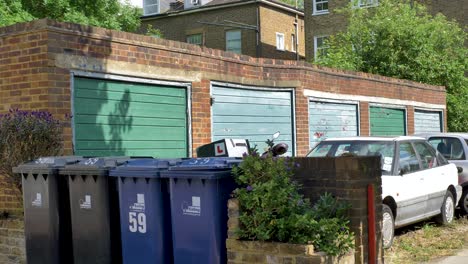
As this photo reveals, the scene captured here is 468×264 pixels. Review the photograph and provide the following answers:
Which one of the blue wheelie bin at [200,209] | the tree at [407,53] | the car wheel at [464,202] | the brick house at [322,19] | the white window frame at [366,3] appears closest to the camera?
the blue wheelie bin at [200,209]

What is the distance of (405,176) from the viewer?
8789 mm

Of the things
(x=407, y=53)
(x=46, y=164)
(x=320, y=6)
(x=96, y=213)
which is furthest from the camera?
(x=320, y=6)

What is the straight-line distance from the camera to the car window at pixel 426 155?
9.51 meters

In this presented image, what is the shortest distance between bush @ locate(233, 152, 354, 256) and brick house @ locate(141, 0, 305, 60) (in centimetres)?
2675

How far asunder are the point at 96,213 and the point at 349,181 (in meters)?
2.53

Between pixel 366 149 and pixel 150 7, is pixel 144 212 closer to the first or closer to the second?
pixel 366 149

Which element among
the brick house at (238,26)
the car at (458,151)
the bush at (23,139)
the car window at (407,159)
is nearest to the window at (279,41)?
the brick house at (238,26)

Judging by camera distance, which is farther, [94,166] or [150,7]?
[150,7]

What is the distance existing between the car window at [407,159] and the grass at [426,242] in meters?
1.06

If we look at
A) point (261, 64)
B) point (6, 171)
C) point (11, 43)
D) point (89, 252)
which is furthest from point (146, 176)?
point (261, 64)

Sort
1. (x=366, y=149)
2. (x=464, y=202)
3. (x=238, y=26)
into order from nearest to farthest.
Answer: (x=366, y=149)
(x=464, y=202)
(x=238, y=26)

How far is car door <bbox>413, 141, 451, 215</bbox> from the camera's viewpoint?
947cm

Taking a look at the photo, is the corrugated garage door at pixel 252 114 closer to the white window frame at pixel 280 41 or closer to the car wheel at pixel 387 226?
the car wheel at pixel 387 226

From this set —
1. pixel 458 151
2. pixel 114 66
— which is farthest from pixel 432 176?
pixel 114 66
